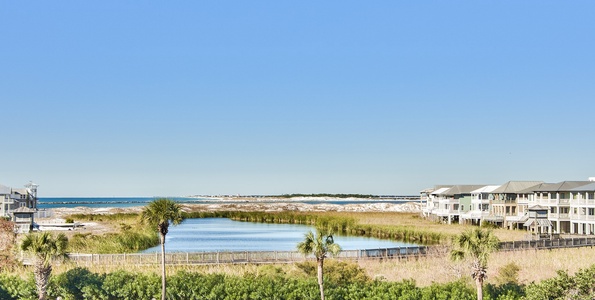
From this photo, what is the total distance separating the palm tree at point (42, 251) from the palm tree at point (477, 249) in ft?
58.0

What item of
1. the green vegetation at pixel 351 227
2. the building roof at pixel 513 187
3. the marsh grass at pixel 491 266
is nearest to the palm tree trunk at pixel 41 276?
the marsh grass at pixel 491 266

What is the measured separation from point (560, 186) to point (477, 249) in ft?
198

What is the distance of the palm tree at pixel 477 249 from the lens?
82.0 ft

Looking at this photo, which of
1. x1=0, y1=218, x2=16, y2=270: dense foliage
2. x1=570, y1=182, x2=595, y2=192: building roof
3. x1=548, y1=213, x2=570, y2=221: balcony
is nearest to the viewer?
x1=0, y1=218, x2=16, y2=270: dense foliage

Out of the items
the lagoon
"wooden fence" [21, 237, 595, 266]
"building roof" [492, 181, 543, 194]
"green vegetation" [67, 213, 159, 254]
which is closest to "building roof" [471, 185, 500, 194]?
"building roof" [492, 181, 543, 194]

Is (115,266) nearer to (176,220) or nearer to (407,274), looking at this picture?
(176,220)

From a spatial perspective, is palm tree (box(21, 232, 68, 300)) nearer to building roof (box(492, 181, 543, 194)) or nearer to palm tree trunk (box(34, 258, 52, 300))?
palm tree trunk (box(34, 258, 52, 300))

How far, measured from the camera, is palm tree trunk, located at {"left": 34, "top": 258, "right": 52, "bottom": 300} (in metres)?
27.4

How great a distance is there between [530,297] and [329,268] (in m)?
13.3

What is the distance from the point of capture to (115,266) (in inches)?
1531

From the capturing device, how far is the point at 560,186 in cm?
7938

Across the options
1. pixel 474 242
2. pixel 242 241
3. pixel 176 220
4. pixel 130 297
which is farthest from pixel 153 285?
pixel 242 241

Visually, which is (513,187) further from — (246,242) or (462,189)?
(246,242)

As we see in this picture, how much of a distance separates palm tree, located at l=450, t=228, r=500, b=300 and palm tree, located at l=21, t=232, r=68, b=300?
17674 mm
